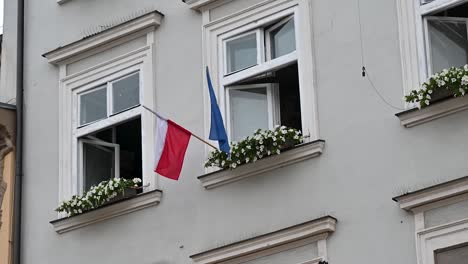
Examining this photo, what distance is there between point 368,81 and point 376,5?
0.79 metres

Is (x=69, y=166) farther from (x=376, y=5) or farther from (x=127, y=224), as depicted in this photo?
(x=376, y=5)

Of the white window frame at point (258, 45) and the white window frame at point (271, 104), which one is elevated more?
the white window frame at point (258, 45)

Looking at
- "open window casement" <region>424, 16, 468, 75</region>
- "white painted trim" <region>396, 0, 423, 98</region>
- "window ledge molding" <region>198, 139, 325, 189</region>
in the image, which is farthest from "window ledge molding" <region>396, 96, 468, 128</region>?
"window ledge molding" <region>198, 139, 325, 189</region>

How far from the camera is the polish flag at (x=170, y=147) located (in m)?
15.2

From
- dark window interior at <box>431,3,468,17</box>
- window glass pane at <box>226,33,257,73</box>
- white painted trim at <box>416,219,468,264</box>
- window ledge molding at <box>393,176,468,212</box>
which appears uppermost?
window glass pane at <box>226,33,257,73</box>

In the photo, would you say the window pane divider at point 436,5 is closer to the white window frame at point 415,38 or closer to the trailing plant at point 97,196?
the white window frame at point 415,38

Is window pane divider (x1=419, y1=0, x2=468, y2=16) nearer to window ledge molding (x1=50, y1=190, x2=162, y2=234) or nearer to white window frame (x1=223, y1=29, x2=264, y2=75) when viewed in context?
white window frame (x1=223, y1=29, x2=264, y2=75)

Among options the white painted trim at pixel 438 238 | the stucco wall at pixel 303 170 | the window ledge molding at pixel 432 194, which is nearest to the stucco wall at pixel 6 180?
the stucco wall at pixel 303 170

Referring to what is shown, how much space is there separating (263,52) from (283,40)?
A: 9.6 inches

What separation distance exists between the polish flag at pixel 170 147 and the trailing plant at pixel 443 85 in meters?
2.65

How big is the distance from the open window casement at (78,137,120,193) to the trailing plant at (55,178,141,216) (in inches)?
21.4

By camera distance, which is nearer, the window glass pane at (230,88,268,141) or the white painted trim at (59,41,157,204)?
the window glass pane at (230,88,268,141)

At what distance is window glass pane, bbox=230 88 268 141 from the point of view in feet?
50.3

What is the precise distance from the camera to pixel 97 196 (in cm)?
1605
